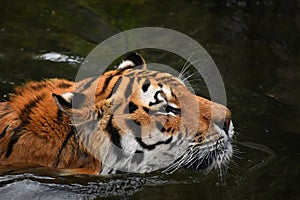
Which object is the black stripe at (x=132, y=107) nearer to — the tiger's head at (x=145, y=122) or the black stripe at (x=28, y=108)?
the tiger's head at (x=145, y=122)

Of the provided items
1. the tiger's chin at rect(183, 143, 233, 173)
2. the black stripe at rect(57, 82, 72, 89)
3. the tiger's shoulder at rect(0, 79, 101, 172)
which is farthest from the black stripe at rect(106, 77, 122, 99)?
the tiger's chin at rect(183, 143, 233, 173)

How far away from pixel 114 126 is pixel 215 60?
2.52 metres

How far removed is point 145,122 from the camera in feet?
12.3

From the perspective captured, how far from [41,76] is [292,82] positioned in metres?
2.35

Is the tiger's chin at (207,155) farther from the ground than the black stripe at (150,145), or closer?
closer

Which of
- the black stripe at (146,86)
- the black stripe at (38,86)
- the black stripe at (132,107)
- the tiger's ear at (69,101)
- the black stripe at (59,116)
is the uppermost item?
the black stripe at (146,86)

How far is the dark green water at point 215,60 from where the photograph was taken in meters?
4.02

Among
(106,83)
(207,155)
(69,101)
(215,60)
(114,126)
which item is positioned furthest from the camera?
(215,60)

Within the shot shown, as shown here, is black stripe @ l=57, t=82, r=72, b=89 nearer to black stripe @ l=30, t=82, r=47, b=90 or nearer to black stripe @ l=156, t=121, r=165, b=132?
black stripe @ l=30, t=82, r=47, b=90

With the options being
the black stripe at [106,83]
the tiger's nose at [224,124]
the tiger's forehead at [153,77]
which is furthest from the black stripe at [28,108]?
the tiger's nose at [224,124]

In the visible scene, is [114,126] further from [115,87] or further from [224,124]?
[224,124]

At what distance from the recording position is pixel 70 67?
598 centimetres

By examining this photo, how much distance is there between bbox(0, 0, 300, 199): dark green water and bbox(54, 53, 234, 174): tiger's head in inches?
9.6

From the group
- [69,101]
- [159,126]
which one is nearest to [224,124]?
[159,126]
